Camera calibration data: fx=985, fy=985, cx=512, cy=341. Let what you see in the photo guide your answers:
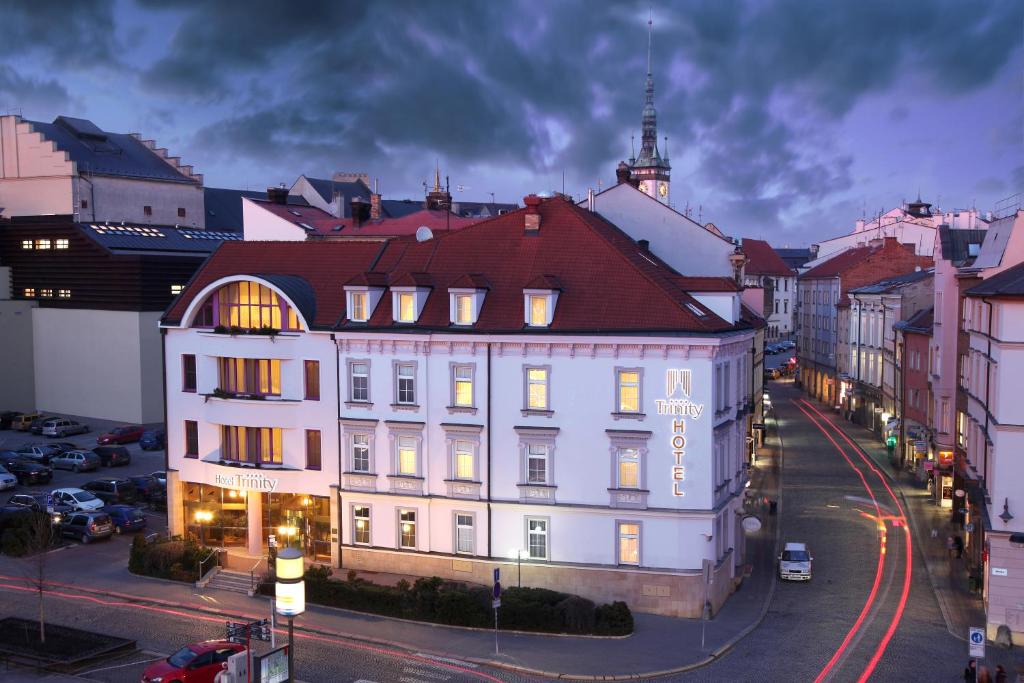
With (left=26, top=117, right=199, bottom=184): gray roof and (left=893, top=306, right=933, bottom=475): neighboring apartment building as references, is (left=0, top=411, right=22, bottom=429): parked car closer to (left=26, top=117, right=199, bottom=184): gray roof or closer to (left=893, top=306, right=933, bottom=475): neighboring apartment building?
(left=26, top=117, right=199, bottom=184): gray roof

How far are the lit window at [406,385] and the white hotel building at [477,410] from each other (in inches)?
3.9

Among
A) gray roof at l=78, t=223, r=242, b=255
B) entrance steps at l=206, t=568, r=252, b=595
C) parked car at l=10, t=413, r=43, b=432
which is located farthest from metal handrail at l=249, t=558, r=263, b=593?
parked car at l=10, t=413, r=43, b=432

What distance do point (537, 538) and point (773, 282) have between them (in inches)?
4880

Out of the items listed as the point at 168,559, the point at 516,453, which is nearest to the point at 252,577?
the point at 168,559

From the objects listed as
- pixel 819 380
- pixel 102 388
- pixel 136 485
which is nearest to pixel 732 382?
pixel 136 485

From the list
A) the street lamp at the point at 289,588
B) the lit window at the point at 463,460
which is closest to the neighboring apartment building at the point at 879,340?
the lit window at the point at 463,460

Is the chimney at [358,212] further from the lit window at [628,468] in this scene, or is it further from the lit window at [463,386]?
the lit window at [628,468]

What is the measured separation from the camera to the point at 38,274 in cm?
8588

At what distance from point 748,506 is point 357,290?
1100 inches

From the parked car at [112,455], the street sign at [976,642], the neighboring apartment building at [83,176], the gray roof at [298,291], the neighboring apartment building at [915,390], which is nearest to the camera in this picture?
the street sign at [976,642]

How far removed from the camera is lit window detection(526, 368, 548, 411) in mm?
40094

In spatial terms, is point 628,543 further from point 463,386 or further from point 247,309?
point 247,309

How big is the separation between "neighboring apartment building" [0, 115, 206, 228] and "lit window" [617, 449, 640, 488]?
71627 millimetres

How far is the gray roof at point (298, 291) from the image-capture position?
43625 mm
